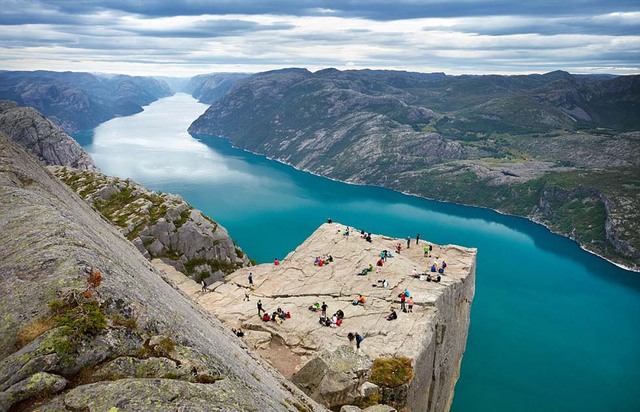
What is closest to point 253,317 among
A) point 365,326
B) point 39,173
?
point 365,326

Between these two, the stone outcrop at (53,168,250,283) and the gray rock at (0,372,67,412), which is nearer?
the gray rock at (0,372,67,412)

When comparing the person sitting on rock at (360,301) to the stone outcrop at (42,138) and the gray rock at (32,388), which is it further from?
the stone outcrop at (42,138)

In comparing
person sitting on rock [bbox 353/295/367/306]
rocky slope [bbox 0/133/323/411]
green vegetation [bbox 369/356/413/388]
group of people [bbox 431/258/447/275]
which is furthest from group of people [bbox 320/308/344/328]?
rocky slope [bbox 0/133/323/411]

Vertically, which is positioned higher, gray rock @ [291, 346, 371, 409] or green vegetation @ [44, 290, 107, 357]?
green vegetation @ [44, 290, 107, 357]

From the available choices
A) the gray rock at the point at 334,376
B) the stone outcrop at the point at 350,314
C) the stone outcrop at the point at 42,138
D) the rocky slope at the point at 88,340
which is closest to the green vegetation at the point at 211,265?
the stone outcrop at the point at 350,314

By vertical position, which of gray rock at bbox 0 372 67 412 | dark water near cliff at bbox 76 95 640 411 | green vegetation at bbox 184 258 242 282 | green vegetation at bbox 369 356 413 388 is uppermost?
gray rock at bbox 0 372 67 412

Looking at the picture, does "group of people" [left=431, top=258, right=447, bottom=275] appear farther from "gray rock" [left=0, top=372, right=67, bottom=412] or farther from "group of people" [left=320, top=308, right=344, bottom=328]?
"gray rock" [left=0, top=372, right=67, bottom=412]
